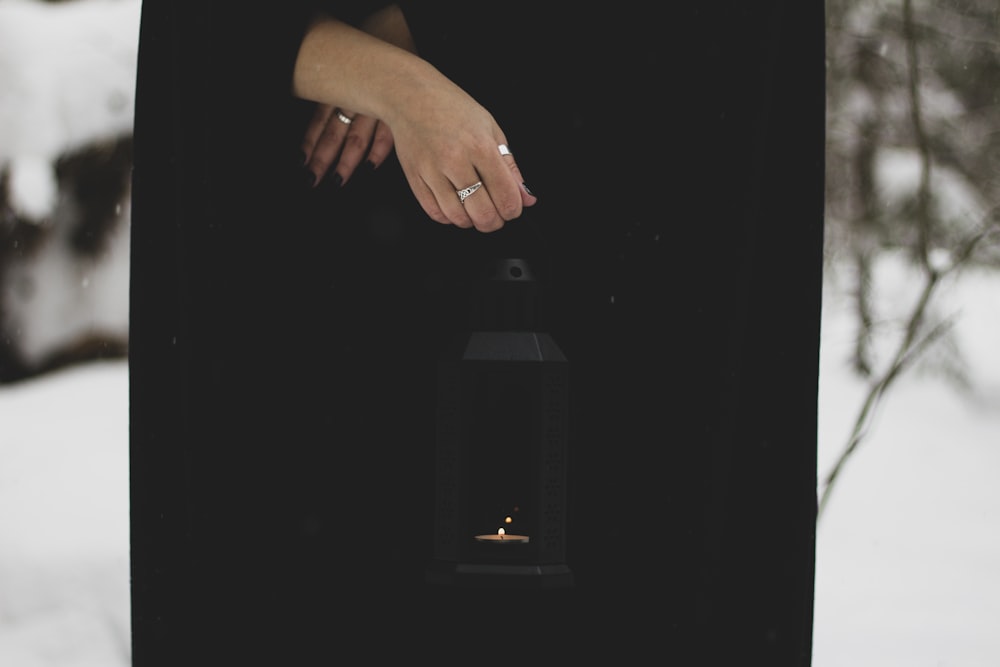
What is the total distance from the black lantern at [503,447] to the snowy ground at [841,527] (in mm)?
1609

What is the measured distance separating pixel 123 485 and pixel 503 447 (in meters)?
2.92

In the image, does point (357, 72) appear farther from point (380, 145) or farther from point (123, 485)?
A: point (123, 485)

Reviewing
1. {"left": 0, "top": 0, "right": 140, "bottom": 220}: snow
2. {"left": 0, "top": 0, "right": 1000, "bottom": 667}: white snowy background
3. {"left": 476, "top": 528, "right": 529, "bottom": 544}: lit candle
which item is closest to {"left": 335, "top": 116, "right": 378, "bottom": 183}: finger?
{"left": 476, "top": 528, "right": 529, "bottom": 544}: lit candle

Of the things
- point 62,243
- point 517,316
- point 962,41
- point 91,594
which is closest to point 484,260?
point 517,316

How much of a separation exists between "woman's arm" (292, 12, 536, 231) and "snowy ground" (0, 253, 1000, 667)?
1.80 meters

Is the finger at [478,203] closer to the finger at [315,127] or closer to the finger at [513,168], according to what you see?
the finger at [513,168]

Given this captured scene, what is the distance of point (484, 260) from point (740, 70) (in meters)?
0.33

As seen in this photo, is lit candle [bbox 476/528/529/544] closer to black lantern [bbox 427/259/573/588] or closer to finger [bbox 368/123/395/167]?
black lantern [bbox 427/259/573/588]

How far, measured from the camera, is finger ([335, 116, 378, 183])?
0.79 meters

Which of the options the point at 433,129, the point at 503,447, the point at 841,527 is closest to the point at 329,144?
the point at 433,129

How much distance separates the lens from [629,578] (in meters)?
0.85

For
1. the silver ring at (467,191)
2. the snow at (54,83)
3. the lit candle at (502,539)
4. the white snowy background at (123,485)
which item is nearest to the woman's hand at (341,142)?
the silver ring at (467,191)

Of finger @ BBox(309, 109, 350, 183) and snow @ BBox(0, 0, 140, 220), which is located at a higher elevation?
snow @ BBox(0, 0, 140, 220)

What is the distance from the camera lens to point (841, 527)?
3.28 meters
